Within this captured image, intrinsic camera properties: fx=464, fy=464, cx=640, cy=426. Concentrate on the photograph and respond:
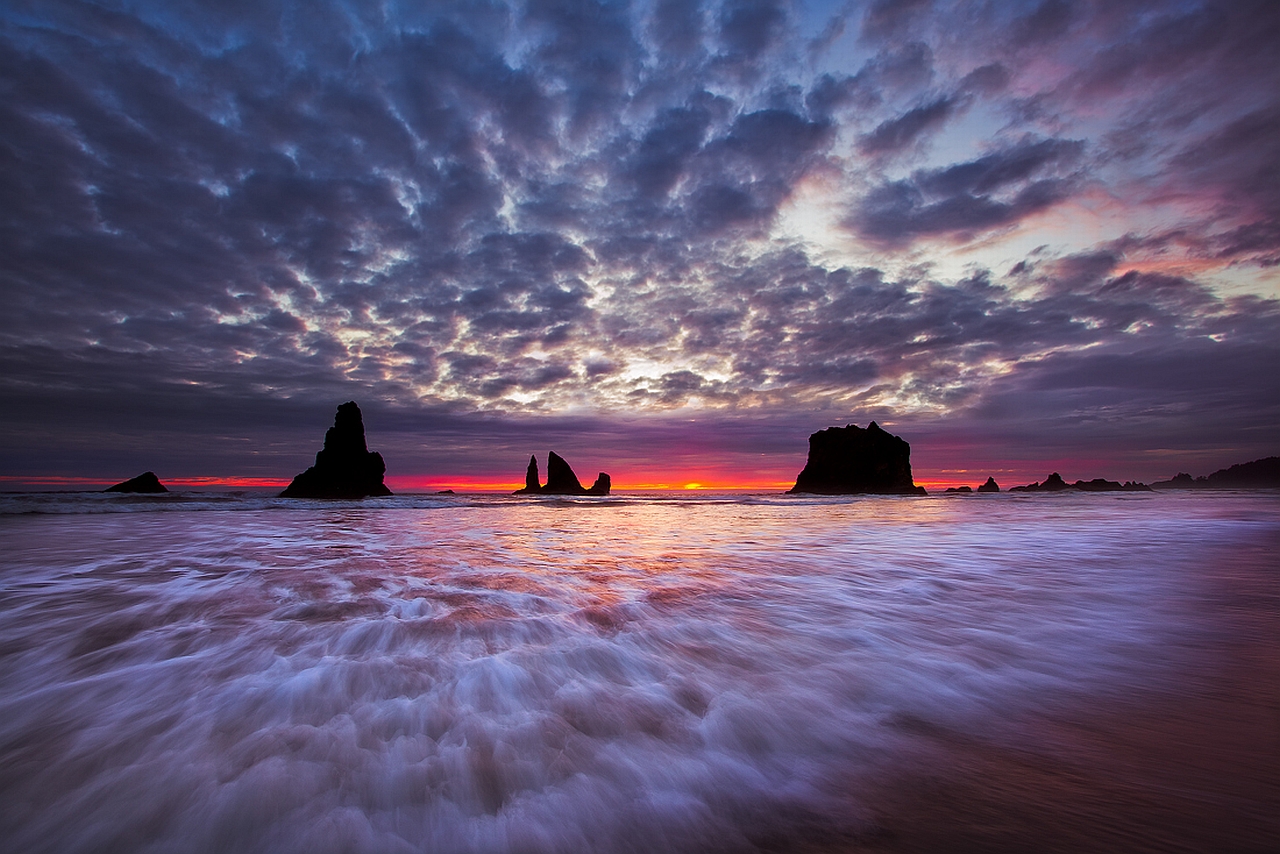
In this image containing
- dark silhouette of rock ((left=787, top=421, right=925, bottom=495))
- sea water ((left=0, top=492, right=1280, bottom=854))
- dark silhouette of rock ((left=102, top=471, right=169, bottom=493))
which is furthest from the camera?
dark silhouette of rock ((left=787, top=421, right=925, bottom=495))

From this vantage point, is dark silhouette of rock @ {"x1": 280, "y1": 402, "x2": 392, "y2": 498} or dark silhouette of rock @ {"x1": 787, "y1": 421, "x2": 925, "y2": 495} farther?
dark silhouette of rock @ {"x1": 787, "y1": 421, "x2": 925, "y2": 495}

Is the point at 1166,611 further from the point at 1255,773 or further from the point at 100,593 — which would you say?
the point at 100,593

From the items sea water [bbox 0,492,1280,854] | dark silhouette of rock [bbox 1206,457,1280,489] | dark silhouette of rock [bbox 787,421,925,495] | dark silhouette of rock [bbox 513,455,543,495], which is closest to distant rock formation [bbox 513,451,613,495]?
dark silhouette of rock [bbox 513,455,543,495]

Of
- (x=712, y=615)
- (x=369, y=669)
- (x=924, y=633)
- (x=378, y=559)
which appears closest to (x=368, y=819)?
(x=369, y=669)

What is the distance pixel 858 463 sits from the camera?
7194 centimetres

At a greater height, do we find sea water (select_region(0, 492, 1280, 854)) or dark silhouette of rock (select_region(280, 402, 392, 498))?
dark silhouette of rock (select_region(280, 402, 392, 498))

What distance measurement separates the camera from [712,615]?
14.0ft

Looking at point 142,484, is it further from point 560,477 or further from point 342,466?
point 560,477

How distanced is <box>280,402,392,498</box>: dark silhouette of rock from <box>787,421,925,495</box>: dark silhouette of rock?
2433 inches

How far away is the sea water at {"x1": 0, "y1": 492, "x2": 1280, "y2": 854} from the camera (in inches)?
66.2

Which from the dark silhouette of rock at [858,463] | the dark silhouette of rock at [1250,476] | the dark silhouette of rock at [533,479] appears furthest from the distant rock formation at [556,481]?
the dark silhouette of rock at [1250,476]

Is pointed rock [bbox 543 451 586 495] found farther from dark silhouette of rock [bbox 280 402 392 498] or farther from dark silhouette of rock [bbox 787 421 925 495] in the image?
dark silhouette of rock [bbox 787 421 925 495]

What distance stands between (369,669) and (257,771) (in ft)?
3.51

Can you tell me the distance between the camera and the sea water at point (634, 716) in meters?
1.68
